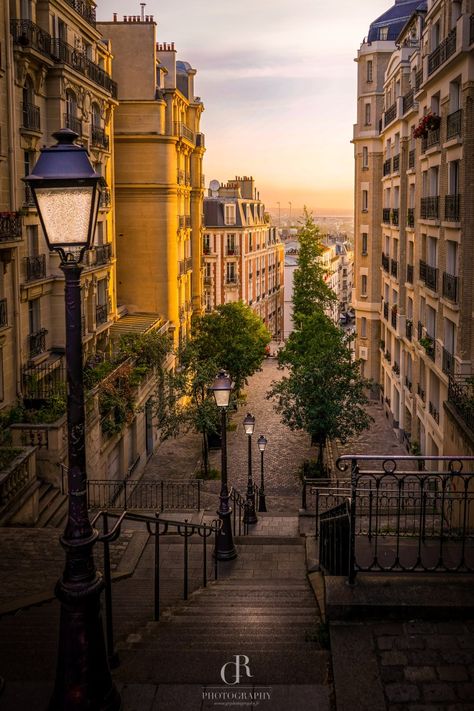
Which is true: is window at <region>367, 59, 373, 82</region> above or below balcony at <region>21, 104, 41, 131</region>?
above

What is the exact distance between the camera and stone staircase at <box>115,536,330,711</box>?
7065 mm

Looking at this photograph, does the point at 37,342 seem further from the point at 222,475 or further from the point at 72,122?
the point at 222,475

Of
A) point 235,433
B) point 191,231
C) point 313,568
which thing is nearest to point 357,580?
point 313,568

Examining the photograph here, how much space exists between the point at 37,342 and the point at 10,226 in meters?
4.72

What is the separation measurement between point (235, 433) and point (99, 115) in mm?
16954

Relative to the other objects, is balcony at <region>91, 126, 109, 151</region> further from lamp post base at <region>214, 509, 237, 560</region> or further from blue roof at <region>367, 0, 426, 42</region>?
blue roof at <region>367, 0, 426, 42</region>

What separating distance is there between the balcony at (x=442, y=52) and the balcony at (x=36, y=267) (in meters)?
15.0

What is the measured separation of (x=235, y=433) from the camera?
39.4m

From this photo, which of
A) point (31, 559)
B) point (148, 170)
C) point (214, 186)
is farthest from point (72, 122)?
point (214, 186)

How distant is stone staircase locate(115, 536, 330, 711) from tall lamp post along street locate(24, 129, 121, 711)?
75 centimetres

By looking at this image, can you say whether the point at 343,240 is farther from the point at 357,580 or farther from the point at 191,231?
the point at 357,580

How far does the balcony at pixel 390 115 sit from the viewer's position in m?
39.2

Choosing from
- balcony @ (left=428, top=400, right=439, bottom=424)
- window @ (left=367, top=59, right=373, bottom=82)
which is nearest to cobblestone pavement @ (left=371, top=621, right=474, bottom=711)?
balcony @ (left=428, top=400, right=439, bottom=424)

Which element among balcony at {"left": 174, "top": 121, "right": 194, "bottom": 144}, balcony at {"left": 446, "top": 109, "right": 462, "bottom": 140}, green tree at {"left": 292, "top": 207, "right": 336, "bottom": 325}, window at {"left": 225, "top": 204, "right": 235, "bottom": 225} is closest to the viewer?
balcony at {"left": 446, "top": 109, "right": 462, "bottom": 140}
